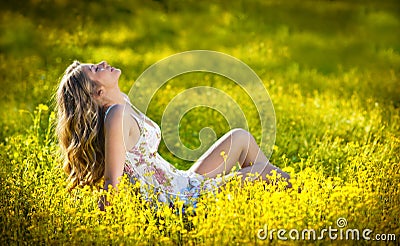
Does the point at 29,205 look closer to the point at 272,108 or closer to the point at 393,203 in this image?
the point at 393,203

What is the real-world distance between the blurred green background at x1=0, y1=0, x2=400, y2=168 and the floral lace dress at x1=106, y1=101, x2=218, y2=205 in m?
2.66

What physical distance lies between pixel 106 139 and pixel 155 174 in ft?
1.80

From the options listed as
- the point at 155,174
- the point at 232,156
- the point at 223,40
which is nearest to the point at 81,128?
the point at 155,174

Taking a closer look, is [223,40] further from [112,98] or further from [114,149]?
[114,149]

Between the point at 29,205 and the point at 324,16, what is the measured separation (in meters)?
8.42

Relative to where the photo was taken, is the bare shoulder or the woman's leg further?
the woman's leg

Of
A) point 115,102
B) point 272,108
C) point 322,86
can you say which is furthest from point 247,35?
point 115,102

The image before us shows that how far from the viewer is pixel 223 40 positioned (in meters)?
10.8

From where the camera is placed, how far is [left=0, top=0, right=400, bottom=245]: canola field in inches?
148

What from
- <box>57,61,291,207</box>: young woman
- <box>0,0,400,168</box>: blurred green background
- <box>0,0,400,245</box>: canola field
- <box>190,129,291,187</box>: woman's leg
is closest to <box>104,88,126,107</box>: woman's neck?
<box>57,61,291,207</box>: young woman

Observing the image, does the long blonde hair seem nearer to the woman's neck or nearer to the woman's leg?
the woman's neck

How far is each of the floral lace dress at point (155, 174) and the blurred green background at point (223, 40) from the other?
2660 millimetres

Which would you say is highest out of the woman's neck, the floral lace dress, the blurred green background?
the blurred green background

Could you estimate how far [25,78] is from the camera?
309 inches
